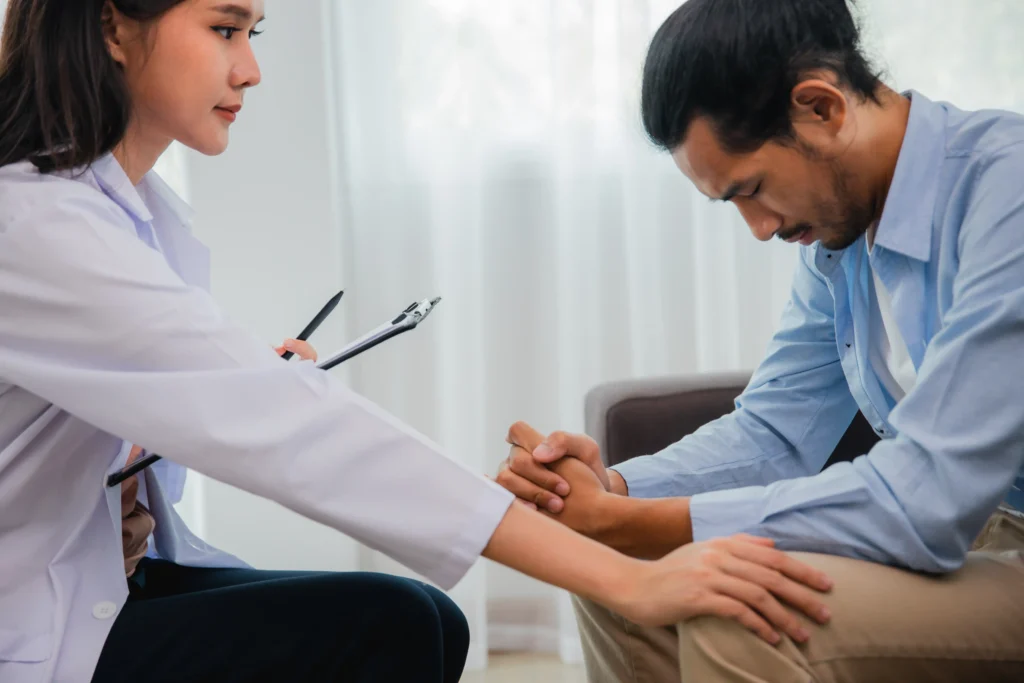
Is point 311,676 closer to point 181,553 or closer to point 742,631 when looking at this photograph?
point 181,553

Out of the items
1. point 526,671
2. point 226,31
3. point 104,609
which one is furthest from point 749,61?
point 526,671

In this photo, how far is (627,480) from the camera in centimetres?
136

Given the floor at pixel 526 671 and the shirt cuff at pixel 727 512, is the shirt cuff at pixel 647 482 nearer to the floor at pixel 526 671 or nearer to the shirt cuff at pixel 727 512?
the shirt cuff at pixel 727 512

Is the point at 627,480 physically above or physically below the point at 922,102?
below

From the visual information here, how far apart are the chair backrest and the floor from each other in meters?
0.78

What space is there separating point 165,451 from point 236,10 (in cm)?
52

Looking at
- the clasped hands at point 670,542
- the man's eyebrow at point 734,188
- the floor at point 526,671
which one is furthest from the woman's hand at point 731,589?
the floor at point 526,671

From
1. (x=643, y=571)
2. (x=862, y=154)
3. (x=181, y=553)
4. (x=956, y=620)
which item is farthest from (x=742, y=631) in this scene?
(x=181, y=553)

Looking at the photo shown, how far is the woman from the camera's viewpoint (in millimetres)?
887

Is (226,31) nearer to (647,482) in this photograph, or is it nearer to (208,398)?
(208,398)

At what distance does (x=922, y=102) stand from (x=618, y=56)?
1.16 m

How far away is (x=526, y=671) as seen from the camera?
224 cm

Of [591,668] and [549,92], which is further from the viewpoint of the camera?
[549,92]

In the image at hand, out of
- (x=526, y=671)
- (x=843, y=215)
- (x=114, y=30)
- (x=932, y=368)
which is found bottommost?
(x=526, y=671)
